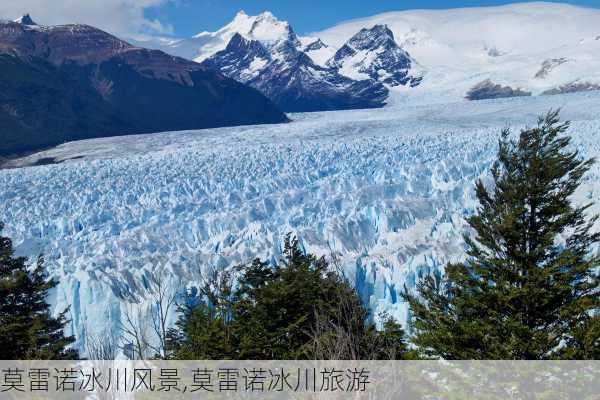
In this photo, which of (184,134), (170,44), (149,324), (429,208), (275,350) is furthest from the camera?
(170,44)

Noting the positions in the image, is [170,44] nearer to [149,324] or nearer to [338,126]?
[338,126]

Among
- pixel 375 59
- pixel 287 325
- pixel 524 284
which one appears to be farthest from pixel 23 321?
pixel 375 59

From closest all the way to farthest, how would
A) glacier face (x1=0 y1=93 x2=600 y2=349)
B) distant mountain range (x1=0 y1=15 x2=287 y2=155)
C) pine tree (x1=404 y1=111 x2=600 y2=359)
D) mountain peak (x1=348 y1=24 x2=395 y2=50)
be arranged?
pine tree (x1=404 y1=111 x2=600 y2=359) → glacier face (x1=0 y1=93 x2=600 y2=349) → distant mountain range (x1=0 y1=15 x2=287 y2=155) → mountain peak (x1=348 y1=24 x2=395 y2=50)

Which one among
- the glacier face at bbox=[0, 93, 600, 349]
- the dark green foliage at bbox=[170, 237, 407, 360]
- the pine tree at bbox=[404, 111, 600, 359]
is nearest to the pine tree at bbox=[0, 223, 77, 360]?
the dark green foliage at bbox=[170, 237, 407, 360]

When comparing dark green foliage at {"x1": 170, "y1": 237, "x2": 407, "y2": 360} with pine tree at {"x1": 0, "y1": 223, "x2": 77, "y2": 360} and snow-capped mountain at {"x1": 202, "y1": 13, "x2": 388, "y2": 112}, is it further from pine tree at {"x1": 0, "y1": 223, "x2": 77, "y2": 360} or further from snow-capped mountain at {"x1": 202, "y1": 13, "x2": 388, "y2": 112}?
snow-capped mountain at {"x1": 202, "y1": 13, "x2": 388, "y2": 112}

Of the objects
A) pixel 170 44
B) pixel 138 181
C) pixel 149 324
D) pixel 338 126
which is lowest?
pixel 149 324

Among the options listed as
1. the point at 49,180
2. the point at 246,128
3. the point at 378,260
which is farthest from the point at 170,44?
the point at 378,260

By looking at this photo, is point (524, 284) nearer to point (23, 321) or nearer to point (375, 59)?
point (23, 321)
